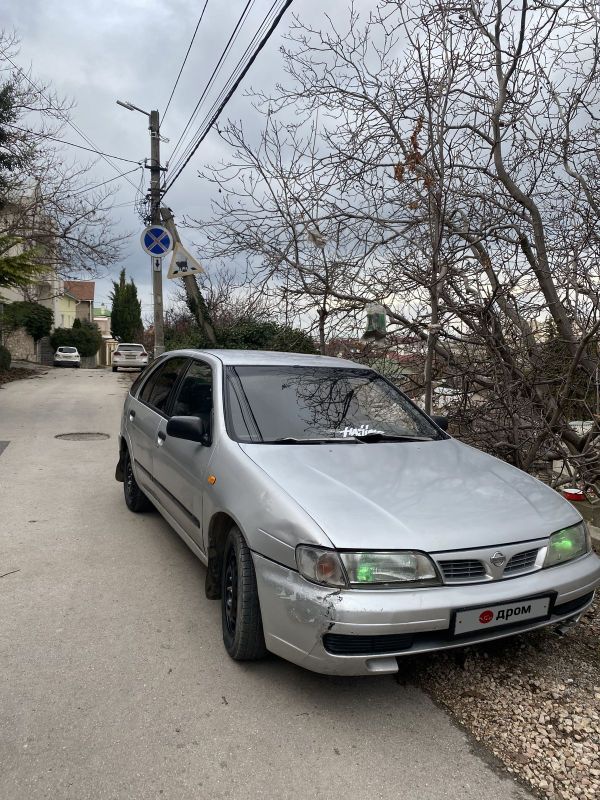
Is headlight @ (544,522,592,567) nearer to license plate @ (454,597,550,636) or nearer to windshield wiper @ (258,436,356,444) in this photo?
license plate @ (454,597,550,636)

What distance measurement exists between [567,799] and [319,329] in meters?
5.60

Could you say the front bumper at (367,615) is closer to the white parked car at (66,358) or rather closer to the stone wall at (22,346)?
the white parked car at (66,358)

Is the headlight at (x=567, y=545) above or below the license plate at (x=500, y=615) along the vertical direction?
above

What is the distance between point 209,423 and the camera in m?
3.89

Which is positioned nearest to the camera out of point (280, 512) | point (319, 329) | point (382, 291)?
point (280, 512)

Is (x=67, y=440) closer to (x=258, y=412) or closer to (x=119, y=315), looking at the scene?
(x=258, y=412)

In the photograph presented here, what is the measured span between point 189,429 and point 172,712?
5.01 ft

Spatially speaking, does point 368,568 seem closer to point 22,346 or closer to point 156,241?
point 156,241

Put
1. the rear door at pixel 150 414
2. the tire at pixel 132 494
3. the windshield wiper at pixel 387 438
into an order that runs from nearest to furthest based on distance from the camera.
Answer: the windshield wiper at pixel 387 438, the rear door at pixel 150 414, the tire at pixel 132 494

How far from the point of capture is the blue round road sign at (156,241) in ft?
36.1

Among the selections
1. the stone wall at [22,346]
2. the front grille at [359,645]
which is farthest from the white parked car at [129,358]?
the front grille at [359,645]

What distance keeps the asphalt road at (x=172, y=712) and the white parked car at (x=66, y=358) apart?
1391 inches

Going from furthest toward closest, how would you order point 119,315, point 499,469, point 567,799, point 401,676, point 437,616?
point 119,315
point 499,469
point 401,676
point 437,616
point 567,799

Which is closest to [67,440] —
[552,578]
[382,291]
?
[382,291]
